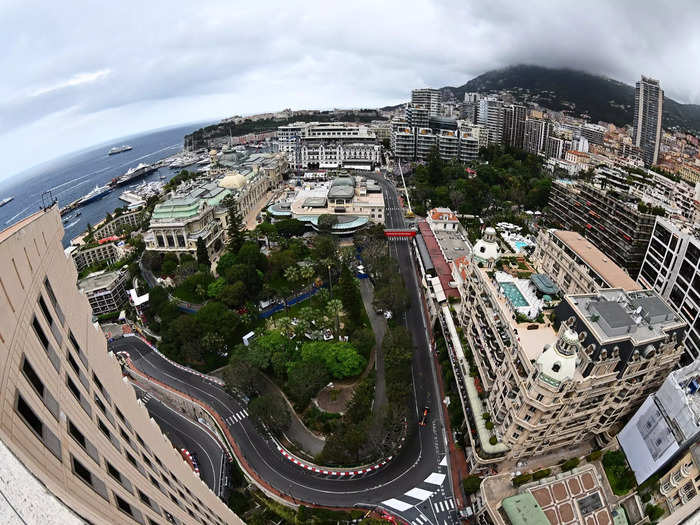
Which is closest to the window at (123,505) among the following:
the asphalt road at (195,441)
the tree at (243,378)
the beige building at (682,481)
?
the asphalt road at (195,441)

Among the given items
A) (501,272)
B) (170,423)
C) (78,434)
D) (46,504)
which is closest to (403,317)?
(501,272)

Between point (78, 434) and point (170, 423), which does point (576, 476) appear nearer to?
point (78, 434)

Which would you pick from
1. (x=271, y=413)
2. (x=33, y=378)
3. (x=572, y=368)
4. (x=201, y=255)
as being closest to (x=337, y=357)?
(x=271, y=413)

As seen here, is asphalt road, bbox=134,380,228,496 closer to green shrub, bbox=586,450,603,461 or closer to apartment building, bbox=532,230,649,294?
green shrub, bbox=586,450,603,461

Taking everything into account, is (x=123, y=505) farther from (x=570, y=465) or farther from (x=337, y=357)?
(x=570, y=465)

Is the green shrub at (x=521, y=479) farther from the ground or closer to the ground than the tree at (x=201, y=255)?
closer to the ground

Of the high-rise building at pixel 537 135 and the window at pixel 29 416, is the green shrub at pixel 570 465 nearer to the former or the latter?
the window at pixel 29 416
